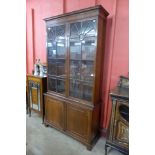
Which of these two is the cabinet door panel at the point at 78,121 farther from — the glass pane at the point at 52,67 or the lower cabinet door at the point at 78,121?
the glass pane at the point at 52,67

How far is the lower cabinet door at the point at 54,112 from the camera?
8.11 feet

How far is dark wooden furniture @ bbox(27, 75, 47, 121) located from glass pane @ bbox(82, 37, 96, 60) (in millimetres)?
1143

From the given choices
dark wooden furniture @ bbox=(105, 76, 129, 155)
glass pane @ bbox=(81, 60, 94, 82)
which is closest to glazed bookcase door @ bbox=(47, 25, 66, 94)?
glass pane @ bbox=(81, 60, 94, 82)

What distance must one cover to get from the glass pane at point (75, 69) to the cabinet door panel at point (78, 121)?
1.73 feet

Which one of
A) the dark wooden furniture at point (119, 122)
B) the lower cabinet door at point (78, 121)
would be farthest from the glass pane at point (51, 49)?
the dark wooden furniture at point (119, 122)

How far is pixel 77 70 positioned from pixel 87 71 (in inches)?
7.6

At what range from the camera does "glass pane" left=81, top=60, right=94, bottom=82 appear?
6.84 ft

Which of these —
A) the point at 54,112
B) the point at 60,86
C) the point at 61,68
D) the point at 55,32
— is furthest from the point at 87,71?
the point at 54,112

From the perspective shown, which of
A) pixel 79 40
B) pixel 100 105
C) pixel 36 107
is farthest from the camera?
pixel 36 107

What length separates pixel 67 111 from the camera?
2367 mm
